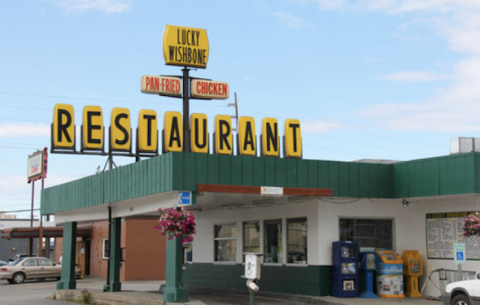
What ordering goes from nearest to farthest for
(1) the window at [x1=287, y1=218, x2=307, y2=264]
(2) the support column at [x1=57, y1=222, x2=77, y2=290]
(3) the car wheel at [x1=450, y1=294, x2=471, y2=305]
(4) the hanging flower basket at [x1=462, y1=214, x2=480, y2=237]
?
1. (3) the car wheel at [x1=450, y1=294, x2=471, y2=305]
2. (4) the hanging flower basket at [x1=462, y1=214, x2=480, y2=237]
3. (1) the window at [x1=287, y1=218, x2=307, y2=264]
4. (2) the support column at [x1=57, y1=222, x2=77, y2=290]

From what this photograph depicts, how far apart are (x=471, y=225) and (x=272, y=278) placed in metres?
6.51

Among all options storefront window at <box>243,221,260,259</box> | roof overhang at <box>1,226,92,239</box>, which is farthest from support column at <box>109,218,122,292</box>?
roof overhang at <box>1,226,92,239</box>

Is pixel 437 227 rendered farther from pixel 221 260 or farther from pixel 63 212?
pixel 63 212

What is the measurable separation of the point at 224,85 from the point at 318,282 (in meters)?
7.56

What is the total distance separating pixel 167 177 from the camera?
52.6 feet

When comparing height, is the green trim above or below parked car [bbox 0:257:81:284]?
above

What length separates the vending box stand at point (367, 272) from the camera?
18641 millimetres

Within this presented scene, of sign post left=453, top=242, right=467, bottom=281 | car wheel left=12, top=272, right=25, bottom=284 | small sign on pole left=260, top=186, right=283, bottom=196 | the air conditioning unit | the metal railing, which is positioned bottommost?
car wheel left=12, top=272, right=25, bottom=284

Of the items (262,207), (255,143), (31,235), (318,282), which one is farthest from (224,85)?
(31,235)

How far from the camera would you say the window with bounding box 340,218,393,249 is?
63.5 ft

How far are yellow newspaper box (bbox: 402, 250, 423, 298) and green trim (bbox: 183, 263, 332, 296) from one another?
2.34m

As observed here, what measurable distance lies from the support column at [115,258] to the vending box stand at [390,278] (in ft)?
26.9

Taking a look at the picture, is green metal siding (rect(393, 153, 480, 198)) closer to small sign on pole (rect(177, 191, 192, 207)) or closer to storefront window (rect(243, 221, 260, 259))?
storefront window (rect(243, 221, 260, 259))

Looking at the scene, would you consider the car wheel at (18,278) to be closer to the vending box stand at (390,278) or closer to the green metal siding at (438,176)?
the vending box stand at (390,278)
